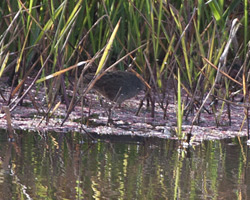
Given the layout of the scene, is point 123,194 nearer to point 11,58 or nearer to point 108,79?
point 108,79

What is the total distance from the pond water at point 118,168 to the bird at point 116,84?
0.80 meters

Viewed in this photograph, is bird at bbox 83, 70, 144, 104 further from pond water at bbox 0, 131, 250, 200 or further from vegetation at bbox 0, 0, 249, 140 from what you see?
pond water at bbox 0, 131, 250, 200

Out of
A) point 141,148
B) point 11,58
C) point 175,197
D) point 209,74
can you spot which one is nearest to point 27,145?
point 141,148

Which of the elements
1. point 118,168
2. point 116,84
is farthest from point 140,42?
point 118,168

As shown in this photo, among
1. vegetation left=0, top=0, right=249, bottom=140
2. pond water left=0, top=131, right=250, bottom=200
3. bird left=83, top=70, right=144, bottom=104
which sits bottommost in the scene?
pond water left=0, top=131, right=250, bottom=200

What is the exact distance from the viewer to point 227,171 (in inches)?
81.0

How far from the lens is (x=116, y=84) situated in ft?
11.2

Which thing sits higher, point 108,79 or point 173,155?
point 108,79

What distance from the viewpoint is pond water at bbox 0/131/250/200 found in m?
1.70

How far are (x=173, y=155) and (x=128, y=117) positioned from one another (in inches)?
35.7

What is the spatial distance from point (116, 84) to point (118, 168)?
4.66 ft

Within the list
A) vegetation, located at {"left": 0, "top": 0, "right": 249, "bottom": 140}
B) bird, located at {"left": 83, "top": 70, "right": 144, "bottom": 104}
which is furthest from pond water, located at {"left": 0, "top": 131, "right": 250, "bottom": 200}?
bird, located at {"left": 83, "top": 70, "right": 144, "bottom": 104}

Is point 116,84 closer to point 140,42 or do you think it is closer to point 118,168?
point 140,42

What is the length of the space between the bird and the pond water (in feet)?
2.62
